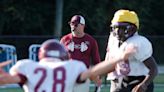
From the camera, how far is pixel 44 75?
4.81 metres

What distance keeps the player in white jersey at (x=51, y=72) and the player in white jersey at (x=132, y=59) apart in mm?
1946

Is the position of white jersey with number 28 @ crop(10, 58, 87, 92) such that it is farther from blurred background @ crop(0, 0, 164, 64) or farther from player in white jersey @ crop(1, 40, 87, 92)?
blurred background @ crop(0, 0, 164, 64)

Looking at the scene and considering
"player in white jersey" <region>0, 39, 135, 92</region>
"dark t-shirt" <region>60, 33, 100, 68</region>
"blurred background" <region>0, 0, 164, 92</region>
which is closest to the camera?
"player in white jersey" <region>0, 39, 135, 92</region>

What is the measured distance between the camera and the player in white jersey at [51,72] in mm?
4801

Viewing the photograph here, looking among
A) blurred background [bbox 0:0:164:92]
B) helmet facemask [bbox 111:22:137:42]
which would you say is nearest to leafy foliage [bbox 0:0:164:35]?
blurred background [bbox 0:0:164:92]

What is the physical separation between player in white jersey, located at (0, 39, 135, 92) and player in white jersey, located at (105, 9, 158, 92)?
6.38 feet

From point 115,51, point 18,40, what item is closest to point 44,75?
point 115,51

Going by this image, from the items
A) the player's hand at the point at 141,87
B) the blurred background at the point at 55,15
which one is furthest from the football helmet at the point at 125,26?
the blurred background at the point at 55,15

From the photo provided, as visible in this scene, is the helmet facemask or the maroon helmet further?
the helmet facemask

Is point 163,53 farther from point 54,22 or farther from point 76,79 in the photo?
point 76,79

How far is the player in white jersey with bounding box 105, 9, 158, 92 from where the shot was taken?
683cm

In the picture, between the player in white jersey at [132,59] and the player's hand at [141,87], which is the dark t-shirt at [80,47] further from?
the player's hand at [141,87]

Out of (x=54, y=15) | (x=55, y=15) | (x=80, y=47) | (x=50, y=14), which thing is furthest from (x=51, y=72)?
(x=50, y=14)

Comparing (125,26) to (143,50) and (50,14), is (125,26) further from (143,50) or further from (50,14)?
(50,14)
